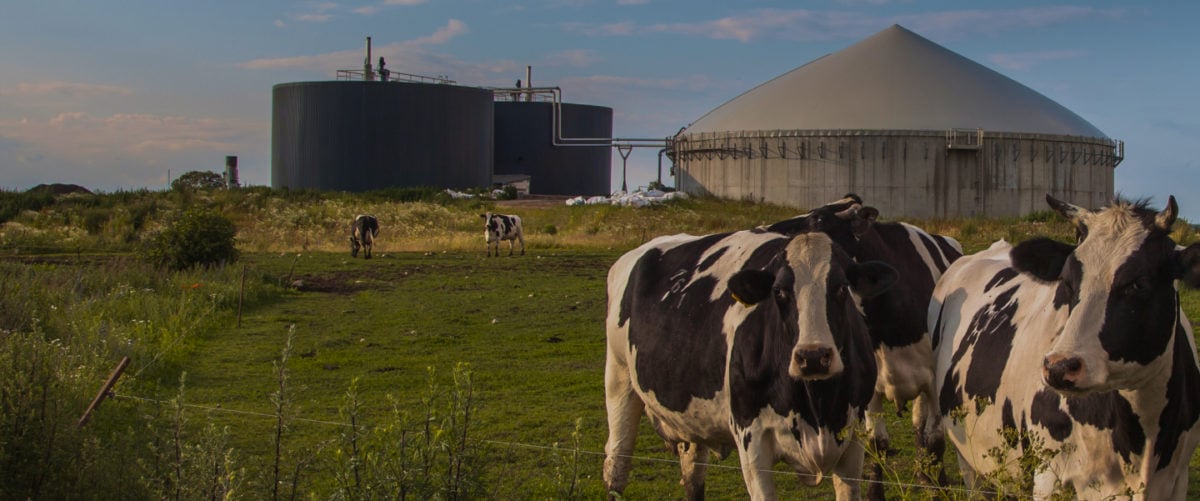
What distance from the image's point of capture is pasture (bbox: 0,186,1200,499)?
Answer: 17.1 feet

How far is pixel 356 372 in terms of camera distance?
467 inches

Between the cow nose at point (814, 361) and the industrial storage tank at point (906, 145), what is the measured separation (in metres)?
47.5

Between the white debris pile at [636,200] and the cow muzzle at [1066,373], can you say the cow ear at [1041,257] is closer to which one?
the cow muzzle at [1066,373]

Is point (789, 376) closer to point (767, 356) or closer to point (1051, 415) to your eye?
point (767, 356)

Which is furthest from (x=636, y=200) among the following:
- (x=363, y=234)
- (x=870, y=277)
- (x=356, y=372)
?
(x=870, y=277)

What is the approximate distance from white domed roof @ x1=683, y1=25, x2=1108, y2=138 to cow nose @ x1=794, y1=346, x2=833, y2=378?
4822 centimetres

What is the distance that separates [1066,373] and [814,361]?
3.80 ft

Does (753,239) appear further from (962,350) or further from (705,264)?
(962,350)

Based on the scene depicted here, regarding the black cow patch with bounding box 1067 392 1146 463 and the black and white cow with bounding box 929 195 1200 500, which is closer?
the black and white cow with bounding box 929 195 1200 500

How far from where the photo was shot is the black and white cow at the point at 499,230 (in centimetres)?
3033

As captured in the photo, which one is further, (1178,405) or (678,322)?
(678,322)

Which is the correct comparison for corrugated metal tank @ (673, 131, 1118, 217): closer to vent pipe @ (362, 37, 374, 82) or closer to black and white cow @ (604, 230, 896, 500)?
vent pipe @ (362, 37, 374, 82)

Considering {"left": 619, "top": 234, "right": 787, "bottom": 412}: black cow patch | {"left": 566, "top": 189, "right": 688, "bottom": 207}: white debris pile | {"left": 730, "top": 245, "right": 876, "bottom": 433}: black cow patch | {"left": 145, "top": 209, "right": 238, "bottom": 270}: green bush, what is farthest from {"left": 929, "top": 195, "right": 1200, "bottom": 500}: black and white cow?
{"left": 566, "top": 189, "right": 688, "bottom": 207}: white debris pile

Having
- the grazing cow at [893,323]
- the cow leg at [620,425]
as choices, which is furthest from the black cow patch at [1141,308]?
the cow leg at [620,425]
